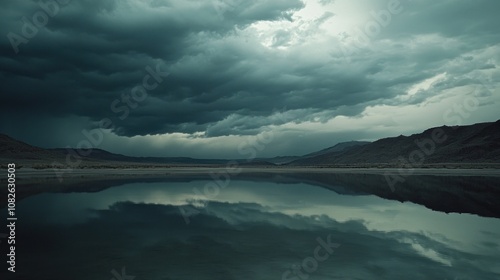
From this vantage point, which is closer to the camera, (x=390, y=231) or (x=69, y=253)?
(x=69, y=253)

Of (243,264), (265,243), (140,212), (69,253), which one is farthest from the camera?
(140,212)

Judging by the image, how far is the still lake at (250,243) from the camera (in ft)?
30.9

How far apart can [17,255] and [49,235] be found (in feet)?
9.79

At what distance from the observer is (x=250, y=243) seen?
12750 millimetres

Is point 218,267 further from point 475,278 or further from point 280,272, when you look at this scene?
point 475,278

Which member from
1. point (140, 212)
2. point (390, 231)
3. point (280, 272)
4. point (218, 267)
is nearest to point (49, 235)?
point (140, 212)

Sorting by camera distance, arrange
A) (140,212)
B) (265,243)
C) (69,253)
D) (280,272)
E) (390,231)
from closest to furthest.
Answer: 1. (280,272)
2. (69,253)
3. (265,243)
4. (390,231)
5. (140,212)

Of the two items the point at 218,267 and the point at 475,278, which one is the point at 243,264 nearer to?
the point at 218,267

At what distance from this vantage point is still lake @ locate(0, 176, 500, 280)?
941 centimetres

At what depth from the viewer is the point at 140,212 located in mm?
19891

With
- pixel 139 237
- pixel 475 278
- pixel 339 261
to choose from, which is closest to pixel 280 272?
pixel 339 261

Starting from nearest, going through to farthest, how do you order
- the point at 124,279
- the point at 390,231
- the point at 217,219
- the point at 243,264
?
the point at 124,279 < the point at 243,264 < the point at 390,231 < the point at 217,219

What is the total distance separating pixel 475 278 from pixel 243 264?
6.34m

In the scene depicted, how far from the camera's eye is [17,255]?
10.6m
